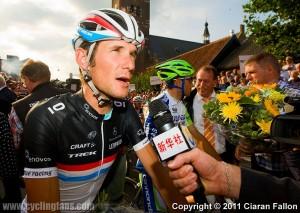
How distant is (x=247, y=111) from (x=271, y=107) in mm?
251

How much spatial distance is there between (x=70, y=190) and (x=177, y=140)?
1341 mm

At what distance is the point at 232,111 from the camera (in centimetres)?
336

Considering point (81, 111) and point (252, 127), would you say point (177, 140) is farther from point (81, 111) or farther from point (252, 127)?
point (252, 127)

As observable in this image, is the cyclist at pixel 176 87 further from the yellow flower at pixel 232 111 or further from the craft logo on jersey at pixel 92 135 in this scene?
the craft logo on jersey at pixel 92 135

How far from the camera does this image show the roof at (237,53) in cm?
4812

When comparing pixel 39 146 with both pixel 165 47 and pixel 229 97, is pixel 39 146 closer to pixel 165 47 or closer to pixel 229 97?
pixel 229 97

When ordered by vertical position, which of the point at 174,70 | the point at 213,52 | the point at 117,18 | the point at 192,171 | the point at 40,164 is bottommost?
the point at 40,164

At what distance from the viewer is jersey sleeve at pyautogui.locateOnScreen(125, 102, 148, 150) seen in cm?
287

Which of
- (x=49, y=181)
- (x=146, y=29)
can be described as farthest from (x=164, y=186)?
(x=146, y=29)

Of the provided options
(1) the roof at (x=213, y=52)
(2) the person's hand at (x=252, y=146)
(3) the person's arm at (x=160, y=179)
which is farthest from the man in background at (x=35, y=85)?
(1) the roof at (x=213, y=52)

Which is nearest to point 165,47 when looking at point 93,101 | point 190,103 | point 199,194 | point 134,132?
point 190,103

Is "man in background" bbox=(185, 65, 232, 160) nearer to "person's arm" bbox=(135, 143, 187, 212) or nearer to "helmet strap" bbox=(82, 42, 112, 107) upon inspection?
"person's arm" bbox=(135, 143, 187, 212)

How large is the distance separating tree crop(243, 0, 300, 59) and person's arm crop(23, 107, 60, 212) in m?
22.0

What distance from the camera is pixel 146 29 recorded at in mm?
84062
